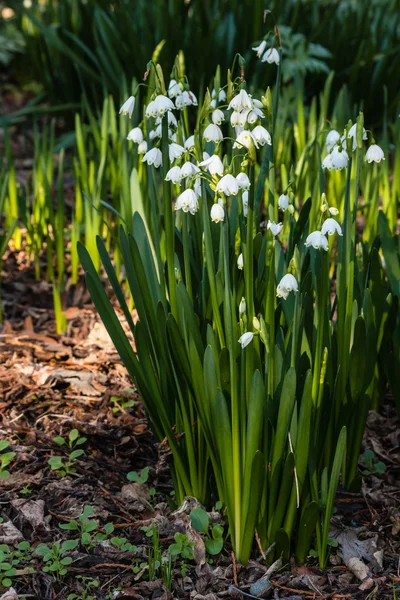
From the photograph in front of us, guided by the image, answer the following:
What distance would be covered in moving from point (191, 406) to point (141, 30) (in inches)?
134

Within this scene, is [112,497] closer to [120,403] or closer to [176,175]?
[120,403]

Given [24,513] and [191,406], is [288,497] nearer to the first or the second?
[191,406]

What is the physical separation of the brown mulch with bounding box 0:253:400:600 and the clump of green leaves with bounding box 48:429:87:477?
22 mm

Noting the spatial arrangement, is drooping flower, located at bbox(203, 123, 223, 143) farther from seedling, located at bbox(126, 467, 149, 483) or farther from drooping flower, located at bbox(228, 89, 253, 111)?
seedling, located at bbox(126, 467, 149, 483)

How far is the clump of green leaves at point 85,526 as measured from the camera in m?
1.76

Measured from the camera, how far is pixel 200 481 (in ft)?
6.11

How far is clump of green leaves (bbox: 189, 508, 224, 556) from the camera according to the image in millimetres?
1747

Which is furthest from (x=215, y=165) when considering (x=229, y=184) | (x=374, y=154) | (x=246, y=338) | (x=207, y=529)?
(x=207, y=529)

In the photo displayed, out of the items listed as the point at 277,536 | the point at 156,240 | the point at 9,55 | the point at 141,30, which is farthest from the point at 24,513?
the point at 9,55

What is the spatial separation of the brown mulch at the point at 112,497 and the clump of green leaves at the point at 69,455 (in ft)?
0.07

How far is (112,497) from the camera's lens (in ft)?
6.38

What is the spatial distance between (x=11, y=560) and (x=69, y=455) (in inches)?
16.3

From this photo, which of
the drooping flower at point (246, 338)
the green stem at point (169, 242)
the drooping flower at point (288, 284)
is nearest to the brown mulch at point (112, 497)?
the green stem at point (169, 242)

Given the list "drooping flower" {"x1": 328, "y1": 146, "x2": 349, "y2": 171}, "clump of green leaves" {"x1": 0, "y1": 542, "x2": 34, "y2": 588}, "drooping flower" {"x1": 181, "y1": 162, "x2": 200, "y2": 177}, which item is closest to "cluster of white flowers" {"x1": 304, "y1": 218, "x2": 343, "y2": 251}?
"drooping flower" {"x1": 328, "y1": 146, "x2": 349, "y2": 171}
